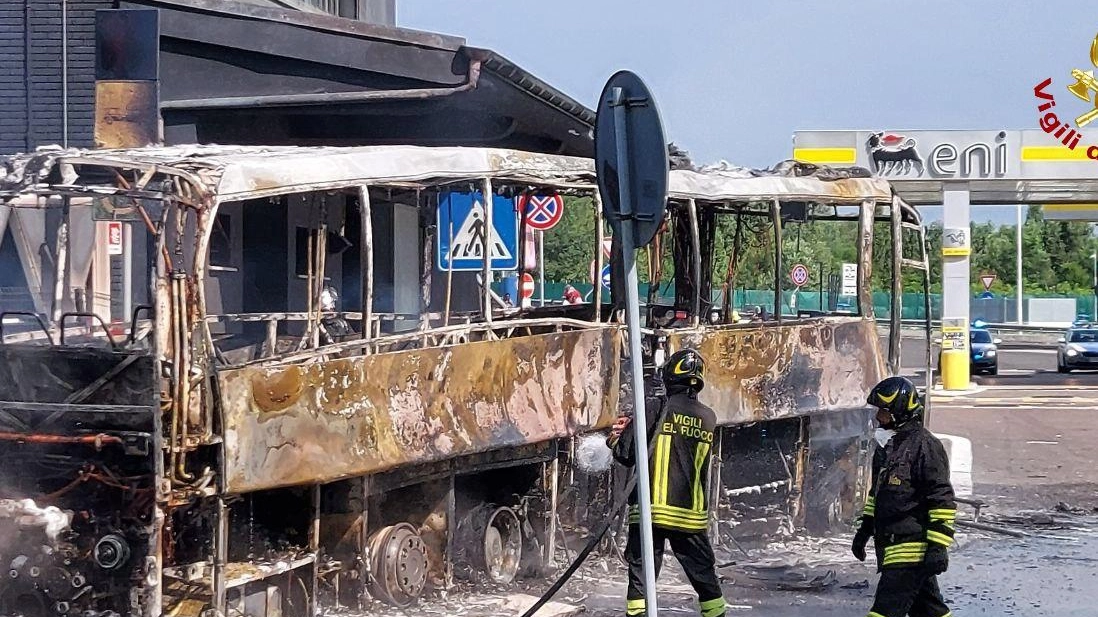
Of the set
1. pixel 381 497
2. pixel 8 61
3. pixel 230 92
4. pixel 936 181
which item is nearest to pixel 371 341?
pixel 381 497

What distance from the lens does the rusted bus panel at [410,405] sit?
711 cm

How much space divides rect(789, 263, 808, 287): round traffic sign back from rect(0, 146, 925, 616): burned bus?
1.40ft

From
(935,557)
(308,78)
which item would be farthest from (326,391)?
(308,78)

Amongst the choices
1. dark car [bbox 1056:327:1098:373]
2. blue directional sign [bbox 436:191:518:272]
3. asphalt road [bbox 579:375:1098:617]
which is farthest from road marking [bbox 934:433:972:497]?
dark car [bbox 1056:327:1098:373]

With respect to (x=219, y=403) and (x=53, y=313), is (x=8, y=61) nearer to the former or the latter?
(x=53, y=313)

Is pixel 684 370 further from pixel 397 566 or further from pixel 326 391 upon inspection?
pixel 397 566

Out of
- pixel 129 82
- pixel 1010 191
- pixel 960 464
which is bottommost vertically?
pixel 960 464

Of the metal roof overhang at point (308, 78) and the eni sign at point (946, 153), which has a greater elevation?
the eni sign at point (946, 153)

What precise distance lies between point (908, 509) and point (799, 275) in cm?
Answer: 595

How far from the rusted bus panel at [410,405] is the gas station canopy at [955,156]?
2158cm

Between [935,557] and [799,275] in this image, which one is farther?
[799,275]

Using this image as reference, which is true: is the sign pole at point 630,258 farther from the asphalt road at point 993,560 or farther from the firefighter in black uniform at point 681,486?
the asphalt road at point 993,560

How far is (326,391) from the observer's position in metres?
7.55

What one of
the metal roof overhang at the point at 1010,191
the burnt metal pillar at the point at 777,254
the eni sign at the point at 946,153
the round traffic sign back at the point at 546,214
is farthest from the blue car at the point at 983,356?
the burnt metal pillar at the point at 777,254
